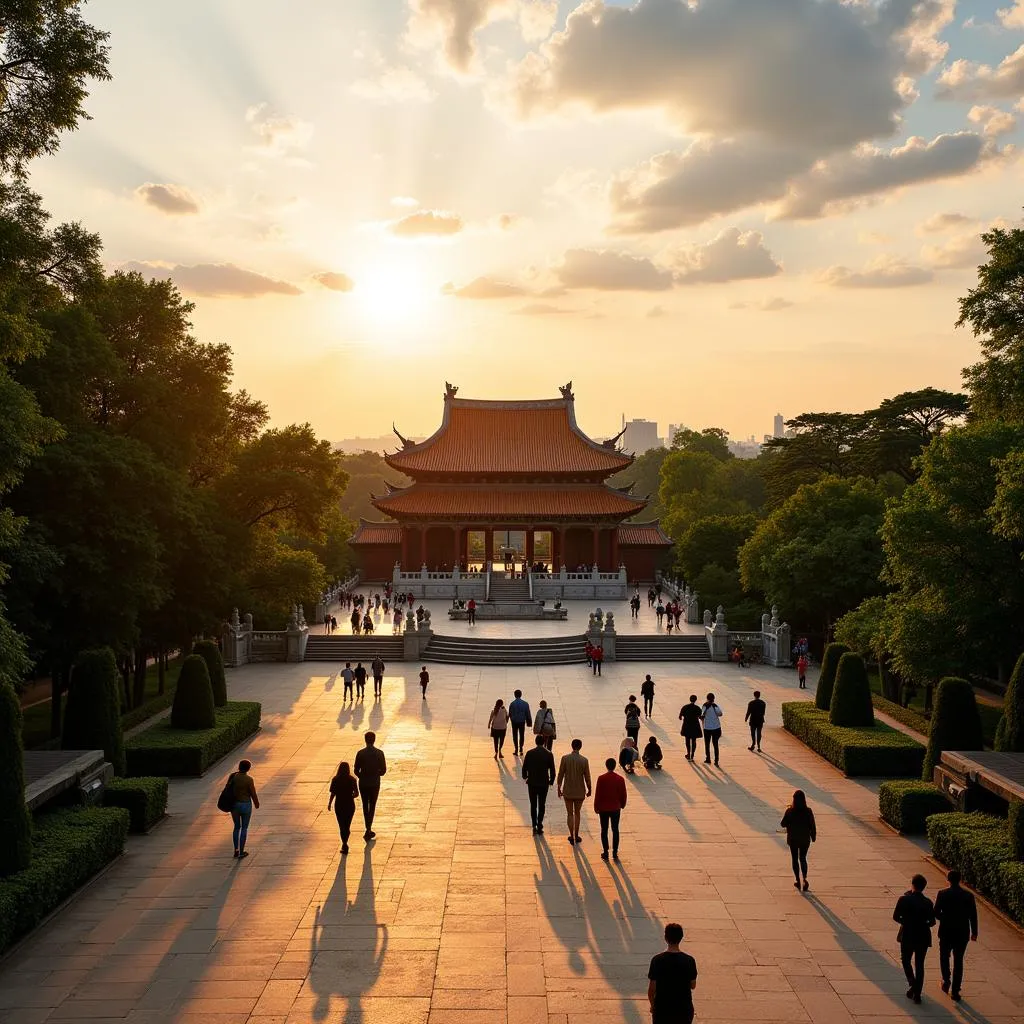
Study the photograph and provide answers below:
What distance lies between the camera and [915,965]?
1048cm

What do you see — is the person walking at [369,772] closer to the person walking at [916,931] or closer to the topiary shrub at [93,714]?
the topiary shrub at [93,714]

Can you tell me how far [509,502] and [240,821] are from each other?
51.7 metres

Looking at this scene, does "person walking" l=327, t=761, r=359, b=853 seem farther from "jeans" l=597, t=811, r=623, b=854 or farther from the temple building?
the temple building

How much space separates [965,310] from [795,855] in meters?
18.8

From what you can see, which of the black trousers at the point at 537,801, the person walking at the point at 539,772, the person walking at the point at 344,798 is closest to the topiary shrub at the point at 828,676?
the black trousers at the point at 537,801

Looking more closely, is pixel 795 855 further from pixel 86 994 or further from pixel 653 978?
pixel 86 994

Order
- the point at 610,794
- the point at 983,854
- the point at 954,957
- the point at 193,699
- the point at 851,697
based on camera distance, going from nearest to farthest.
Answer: the point at 954,957 → the point at 983,854 → the point at 610,794 → the point at 193,699 → the point at 851,697

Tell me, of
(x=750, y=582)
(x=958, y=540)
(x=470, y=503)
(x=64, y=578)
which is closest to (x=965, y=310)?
(x=958, y=540)

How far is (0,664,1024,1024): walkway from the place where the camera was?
10.3 metres

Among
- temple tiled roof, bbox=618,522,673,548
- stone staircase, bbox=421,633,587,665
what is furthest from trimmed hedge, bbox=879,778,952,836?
temple tiled roof, bbox=618,522,673,548

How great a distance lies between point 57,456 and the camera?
23047mm

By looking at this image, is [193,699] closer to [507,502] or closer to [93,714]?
[93,714]

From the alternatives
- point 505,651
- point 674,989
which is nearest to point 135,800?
point 674,989

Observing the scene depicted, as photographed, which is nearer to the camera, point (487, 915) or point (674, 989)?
point (674, 989)
